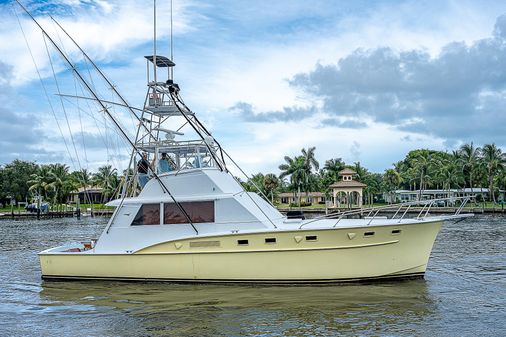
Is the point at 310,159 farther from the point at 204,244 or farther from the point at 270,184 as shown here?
the point at 204,244

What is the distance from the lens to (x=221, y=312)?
1180 cm

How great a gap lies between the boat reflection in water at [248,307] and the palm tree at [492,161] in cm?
6080

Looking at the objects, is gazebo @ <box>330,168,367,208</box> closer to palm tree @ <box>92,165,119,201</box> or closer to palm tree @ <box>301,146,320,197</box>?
palm tree @ <box>301,146,320,197</box>

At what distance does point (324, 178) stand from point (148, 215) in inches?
2594

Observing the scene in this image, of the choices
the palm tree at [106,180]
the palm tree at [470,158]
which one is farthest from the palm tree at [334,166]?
the palm tree at [106,180]

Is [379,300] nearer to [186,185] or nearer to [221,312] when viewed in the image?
[221,312]

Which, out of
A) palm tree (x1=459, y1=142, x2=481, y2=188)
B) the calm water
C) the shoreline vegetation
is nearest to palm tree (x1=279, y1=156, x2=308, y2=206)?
the shoreline vegetation

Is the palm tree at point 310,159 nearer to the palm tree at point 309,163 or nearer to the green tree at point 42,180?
the palm tree at point 309,163

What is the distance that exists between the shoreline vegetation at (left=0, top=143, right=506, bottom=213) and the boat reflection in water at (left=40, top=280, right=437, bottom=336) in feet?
171

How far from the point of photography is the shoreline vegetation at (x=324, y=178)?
71250 mm

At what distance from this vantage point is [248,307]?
12.1 meters

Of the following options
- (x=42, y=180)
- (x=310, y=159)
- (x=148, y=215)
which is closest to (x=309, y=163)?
(x=310, y=159)

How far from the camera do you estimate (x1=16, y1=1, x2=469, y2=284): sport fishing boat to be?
13.0m

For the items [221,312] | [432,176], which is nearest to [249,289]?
[221,312]
